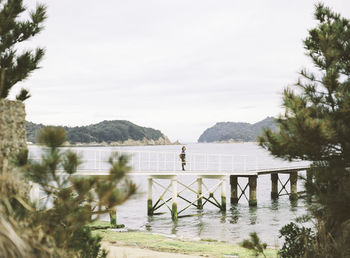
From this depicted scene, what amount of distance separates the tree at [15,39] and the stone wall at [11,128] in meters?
5.05

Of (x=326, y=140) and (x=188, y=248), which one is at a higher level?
(x=326, y=140)

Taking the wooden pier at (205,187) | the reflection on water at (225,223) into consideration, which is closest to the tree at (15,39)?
the reflection on water at (225,223)

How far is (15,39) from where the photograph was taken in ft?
36.3

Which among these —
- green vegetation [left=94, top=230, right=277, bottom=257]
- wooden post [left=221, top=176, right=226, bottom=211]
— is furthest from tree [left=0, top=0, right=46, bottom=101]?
wooden post [left=221, top=176, right=226, bottom=211]

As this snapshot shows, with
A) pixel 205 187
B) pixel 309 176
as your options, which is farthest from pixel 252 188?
pixel 309 176

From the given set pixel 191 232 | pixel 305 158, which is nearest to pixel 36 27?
pixel 305 158

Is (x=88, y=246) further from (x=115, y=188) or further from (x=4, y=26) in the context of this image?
(x=4, y=26)

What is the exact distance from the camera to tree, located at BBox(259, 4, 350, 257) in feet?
22.8

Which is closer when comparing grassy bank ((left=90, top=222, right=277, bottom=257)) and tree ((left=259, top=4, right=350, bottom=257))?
tree ((left=259, top=4, right=350, bottom=257))

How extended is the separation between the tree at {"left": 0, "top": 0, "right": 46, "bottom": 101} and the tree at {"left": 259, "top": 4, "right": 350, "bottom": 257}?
21.1 ft

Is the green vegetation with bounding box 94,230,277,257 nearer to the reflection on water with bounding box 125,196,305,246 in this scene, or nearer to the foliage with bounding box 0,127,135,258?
the reflection on water with bounding box 125,196,305,246

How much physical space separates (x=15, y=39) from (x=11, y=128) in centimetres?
630

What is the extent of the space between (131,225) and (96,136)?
116 m

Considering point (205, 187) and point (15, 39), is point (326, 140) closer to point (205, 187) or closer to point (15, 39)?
point (15, 39)
